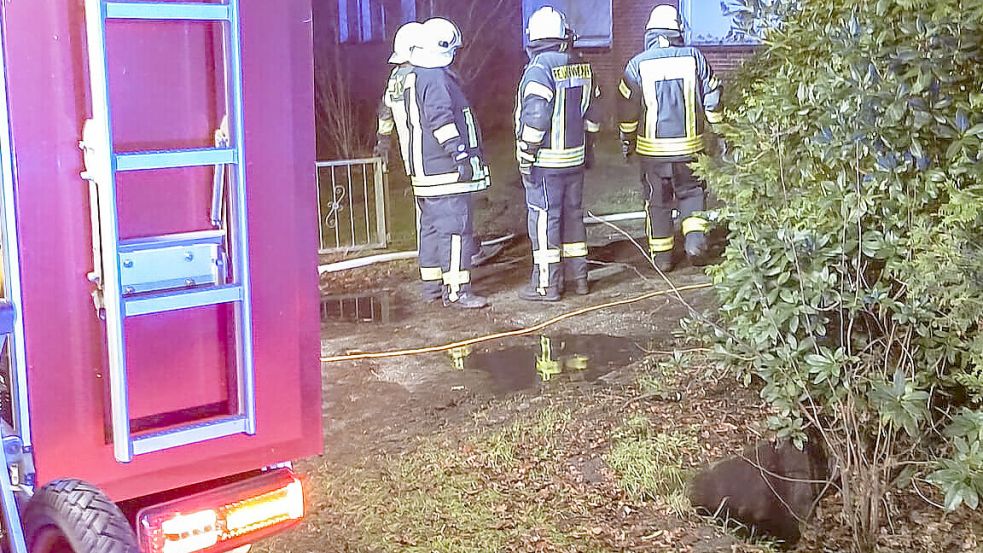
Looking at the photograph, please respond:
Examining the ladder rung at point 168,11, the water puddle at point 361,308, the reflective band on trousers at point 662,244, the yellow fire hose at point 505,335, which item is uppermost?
the ladder rung at point 168,11

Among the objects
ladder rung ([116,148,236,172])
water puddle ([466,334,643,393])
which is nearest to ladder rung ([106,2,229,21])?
ladder rung ([116,148,236,172])

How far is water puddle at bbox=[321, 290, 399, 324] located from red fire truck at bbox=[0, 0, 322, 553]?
14.0 feet

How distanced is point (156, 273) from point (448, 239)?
482 centimetres

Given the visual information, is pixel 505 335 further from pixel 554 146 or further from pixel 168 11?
pixel 168 11

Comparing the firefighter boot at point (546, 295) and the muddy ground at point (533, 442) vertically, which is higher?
the firefighter boot at point (546, 295)

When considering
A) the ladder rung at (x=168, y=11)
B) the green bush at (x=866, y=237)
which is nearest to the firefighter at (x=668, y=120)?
the green bush at (x=866, y=237)

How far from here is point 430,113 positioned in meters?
6.67

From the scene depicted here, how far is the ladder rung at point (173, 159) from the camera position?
2039 mm

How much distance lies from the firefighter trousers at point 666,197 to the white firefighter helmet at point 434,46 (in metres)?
1.95

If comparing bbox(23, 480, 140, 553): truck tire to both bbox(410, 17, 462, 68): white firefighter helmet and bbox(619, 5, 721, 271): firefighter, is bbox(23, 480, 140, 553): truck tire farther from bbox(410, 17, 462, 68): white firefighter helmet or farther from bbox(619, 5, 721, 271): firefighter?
bbox(619, 5, 721, 271): firefighter

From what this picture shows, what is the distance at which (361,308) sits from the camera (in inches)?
276

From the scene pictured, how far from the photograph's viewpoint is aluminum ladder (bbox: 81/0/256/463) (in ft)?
6.56

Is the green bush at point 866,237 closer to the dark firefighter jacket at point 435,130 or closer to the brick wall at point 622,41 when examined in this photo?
the dark firefighter jacket at point 435,130

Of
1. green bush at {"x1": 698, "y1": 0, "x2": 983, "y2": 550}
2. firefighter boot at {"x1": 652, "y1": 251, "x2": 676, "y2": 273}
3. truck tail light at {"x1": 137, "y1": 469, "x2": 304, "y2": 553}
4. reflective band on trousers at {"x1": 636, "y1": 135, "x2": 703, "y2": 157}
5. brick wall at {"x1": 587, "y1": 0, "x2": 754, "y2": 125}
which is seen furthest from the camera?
brick wall at {"x1": 587, "y1": 0, "x2": 754, "y2": 125}
